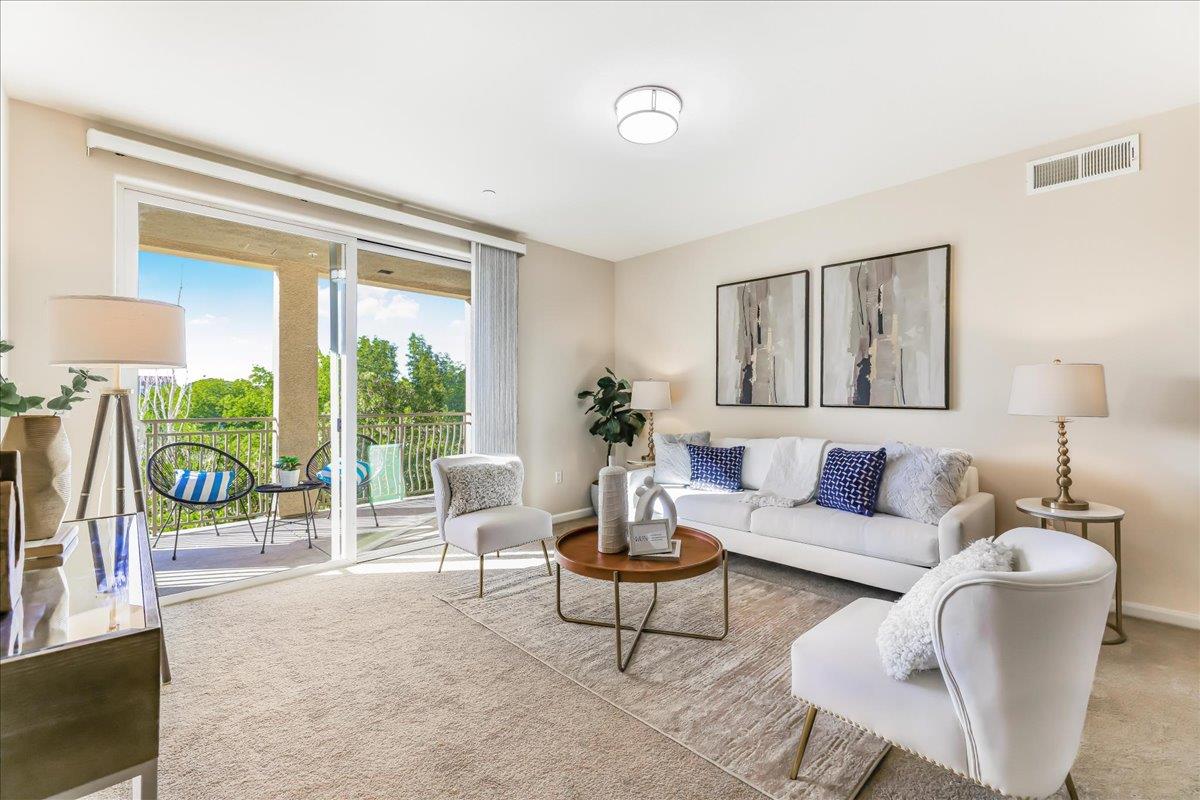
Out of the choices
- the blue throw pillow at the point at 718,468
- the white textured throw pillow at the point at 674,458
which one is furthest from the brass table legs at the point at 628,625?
the white textured throw pillow at the point at 674,458

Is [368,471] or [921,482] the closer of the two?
[921,482]

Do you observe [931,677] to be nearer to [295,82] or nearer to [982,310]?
[982,310]

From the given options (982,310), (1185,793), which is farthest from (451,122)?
(1185,793)

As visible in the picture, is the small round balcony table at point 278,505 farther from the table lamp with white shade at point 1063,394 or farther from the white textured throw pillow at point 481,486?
the table lamp with white shade at point 1063,394

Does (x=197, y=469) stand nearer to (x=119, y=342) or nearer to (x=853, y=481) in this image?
(x=119, y=342)

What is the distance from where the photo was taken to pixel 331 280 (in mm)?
3938

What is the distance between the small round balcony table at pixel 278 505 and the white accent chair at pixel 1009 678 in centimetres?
436

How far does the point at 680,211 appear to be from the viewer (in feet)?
13.8

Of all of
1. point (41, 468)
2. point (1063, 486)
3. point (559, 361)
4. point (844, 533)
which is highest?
point (559, 361)

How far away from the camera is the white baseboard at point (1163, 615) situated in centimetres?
271

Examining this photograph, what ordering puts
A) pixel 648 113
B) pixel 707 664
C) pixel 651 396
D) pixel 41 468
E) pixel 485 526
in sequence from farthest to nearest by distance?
1. pixel 651 396
2. pixel 485 526
3. pixel 648 113
4. pixel 707 664
5. pixel 41 468

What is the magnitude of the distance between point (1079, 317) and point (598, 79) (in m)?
2.98

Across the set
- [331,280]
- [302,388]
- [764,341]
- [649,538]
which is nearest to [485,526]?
[649,538]

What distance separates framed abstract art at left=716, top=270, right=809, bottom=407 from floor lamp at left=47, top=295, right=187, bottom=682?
378 centimetres
